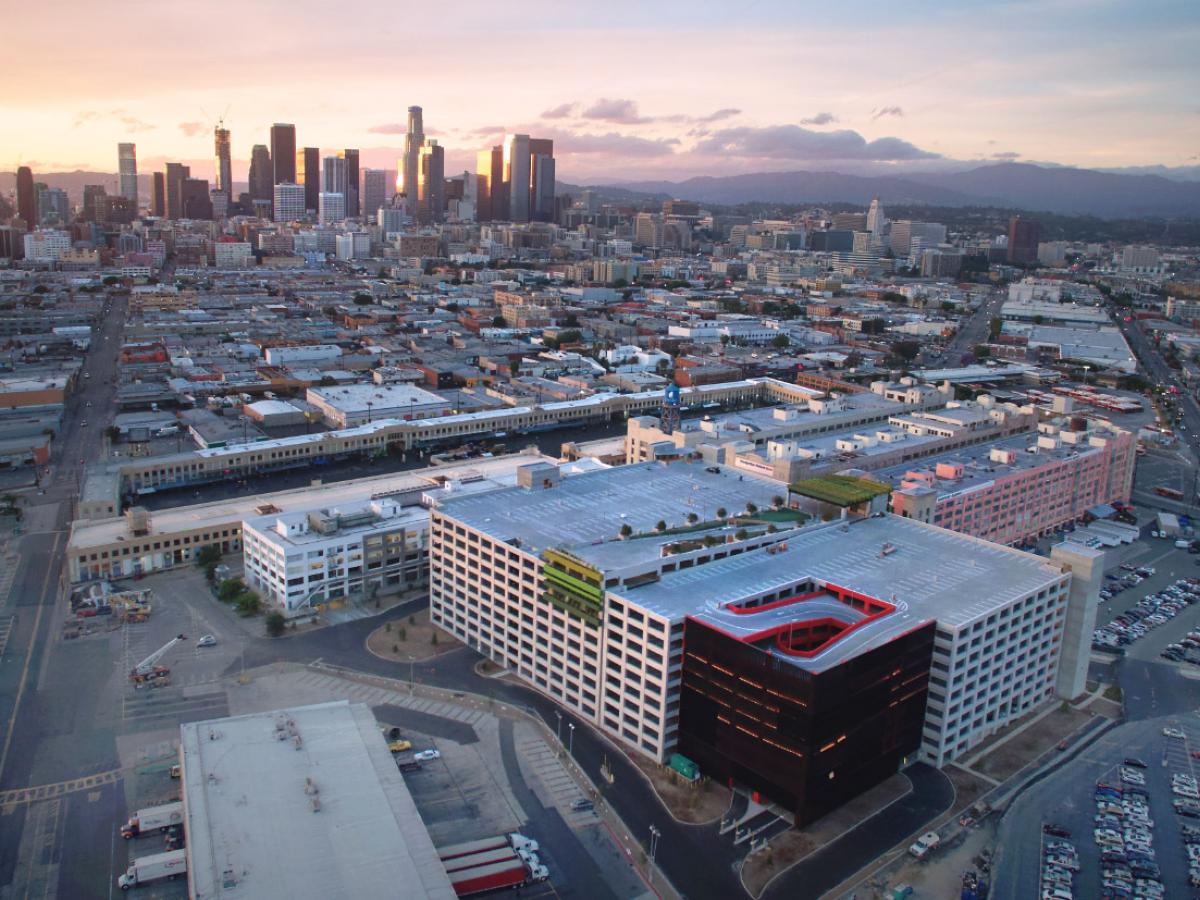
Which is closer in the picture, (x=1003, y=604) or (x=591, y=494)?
(x=1003, y=604)

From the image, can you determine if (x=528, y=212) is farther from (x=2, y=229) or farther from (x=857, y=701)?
(x=857, y=701)

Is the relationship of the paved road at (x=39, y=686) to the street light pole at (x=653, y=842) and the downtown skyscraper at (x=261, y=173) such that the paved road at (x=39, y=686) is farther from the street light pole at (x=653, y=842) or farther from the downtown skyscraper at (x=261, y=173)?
the downtown skyscraper at (x=261, y=173)

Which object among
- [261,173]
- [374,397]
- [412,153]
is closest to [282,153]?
[261,173]

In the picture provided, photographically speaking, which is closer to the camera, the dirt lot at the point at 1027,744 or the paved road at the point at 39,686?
the paved road at the point at 39,686

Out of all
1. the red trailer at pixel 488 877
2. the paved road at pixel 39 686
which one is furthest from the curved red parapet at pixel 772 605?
the paved road at pixel 39 686

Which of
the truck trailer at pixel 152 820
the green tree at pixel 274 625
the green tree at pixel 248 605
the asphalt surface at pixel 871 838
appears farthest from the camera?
the green tree at pixel 248 605

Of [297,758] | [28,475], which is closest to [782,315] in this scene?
[28,475]
